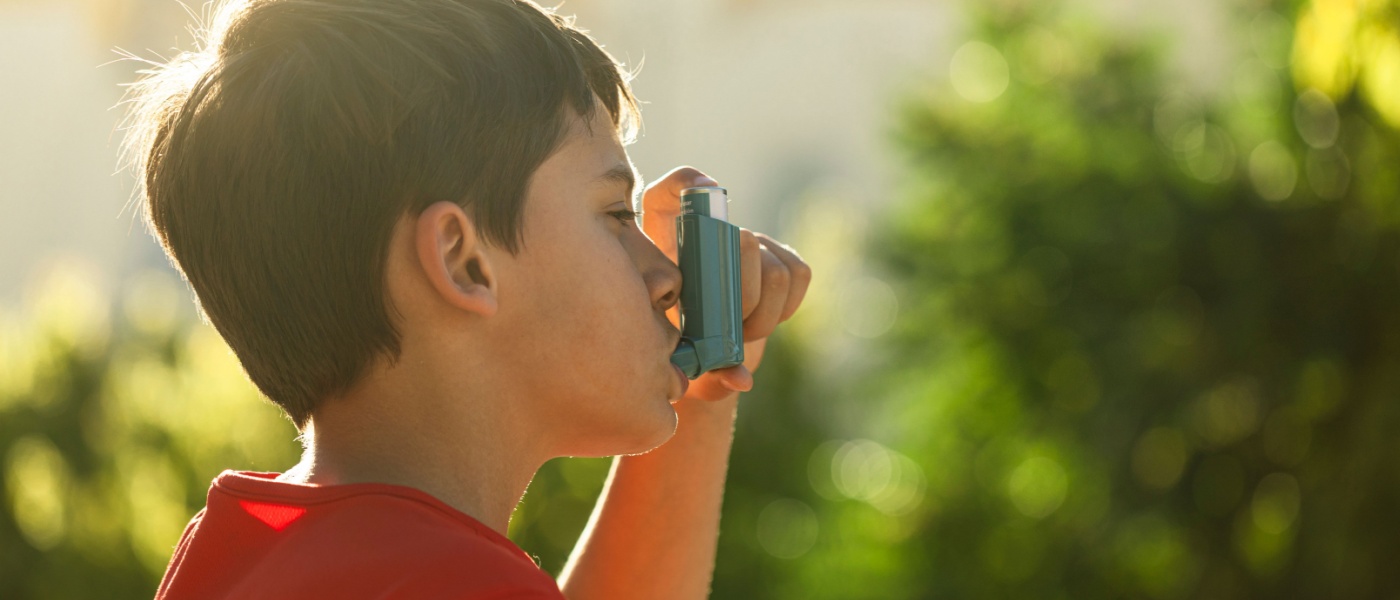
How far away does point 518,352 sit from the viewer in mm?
1316

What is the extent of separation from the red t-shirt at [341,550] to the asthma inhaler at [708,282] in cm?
44

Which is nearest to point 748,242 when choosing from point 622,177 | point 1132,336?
point 622,177

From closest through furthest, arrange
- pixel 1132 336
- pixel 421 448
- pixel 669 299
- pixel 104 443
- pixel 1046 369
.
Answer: pixel 421 448
pixel 669 299
pixel 1132 336
pixel 1046 369
pixel 104 443

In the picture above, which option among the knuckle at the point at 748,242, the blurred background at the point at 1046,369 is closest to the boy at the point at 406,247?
the knuckle at the point at 748,242

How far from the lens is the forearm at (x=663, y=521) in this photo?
178 cm

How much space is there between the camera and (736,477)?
580 centimetres

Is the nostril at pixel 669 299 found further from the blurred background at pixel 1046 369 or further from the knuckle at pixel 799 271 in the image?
the blurred background at pixel 1046 369

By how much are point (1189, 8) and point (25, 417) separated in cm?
652

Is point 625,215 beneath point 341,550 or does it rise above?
above

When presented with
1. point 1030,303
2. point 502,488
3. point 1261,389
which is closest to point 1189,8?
point 1030,303

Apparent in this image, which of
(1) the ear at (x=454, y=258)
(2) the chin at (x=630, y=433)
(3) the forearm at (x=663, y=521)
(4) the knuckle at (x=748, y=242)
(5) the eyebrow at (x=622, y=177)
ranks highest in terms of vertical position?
(5) the eyebrow at (x=622, y=177)

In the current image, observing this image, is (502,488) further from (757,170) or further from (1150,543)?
(757,170)

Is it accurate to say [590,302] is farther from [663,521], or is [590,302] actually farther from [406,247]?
[663,521]

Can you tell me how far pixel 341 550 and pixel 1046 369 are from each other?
451 cm
